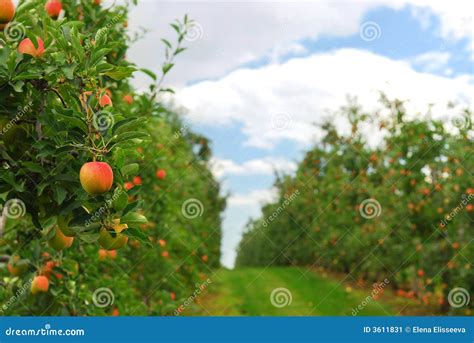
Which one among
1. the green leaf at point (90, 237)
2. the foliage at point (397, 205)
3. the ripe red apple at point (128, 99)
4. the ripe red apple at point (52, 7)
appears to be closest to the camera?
the green leaf at point (90, 237)

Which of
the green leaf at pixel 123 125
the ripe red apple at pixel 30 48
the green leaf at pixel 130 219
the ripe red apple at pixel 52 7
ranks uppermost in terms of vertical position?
the ripe red apple at pixel 52 7

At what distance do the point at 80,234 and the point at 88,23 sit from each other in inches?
83.4

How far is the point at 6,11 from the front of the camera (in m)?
1.86

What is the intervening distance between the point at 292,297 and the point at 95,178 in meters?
10.6

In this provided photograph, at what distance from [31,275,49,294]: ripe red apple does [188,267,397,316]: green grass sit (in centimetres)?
521

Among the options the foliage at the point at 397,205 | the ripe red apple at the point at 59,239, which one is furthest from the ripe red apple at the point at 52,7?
the foliage at the point at 397,205

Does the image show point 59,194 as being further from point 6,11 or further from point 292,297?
point 292,297

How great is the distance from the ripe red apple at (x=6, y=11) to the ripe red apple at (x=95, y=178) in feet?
2.05

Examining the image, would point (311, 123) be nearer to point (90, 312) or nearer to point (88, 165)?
point (90, 312)

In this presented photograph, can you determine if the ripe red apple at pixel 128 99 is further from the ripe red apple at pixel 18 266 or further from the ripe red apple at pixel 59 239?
the ripe red apple at pixel 59 239

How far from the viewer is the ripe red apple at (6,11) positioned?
1.85m

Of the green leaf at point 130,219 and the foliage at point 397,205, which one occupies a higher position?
the foliage at point 397,205

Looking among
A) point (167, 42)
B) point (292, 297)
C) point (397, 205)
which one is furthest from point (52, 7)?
point (292, 297)

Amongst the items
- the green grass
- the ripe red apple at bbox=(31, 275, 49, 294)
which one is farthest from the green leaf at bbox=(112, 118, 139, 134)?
the green grass
